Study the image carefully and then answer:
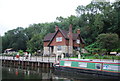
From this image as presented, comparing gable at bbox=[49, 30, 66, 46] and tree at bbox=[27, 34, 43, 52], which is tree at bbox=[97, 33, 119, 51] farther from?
tree at bbox=[27, 34, 43, 52]

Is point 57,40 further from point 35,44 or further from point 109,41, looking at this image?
point 35,44

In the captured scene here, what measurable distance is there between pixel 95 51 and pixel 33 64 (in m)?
14.8

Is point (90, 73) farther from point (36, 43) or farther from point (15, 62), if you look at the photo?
point (36, 43)

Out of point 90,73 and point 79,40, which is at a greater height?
point 79,40

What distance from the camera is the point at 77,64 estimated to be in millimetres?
24578

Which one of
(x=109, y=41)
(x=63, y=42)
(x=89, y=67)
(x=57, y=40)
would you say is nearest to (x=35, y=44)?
(x=57, y=40)

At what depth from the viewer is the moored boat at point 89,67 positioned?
67.1 ft

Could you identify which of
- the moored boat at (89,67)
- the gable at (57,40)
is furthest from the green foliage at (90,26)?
the moored boat at (89,67)

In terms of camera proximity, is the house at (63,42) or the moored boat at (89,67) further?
the house at (63,42)

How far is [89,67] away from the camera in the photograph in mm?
23016

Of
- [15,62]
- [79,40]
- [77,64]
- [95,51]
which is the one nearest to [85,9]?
[79,40]

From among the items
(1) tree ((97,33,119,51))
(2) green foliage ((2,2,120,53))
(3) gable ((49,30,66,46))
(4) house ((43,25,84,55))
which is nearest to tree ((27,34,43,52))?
(2) green foliage ((2,2,120,53))

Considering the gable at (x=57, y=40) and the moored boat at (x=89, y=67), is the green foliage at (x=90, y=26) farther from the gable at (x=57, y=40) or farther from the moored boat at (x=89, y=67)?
the moored boat at (x=89, y=67)

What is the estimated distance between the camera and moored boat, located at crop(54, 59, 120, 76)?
20.4 metres
